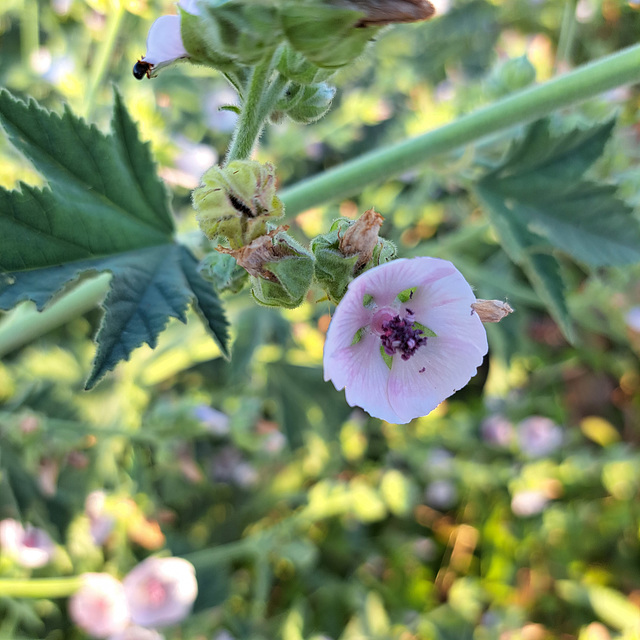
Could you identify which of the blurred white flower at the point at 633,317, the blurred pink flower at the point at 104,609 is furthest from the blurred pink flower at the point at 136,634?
the blurred white flower at the point at 633,317

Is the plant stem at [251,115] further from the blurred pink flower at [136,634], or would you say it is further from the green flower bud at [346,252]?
the blurred pink flower at [136,634]

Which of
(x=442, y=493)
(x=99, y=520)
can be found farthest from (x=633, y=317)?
(x=99, y=520)

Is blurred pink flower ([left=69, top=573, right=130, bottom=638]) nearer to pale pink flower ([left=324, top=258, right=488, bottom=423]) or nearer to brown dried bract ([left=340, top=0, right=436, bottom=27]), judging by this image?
pale pink flower ([left=324, top=258, right=488, bottom=423])

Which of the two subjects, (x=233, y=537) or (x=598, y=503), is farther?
(x=598, y=503)

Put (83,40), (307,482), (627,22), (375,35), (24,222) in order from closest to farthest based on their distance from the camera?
(375,35)
(24,222)
(83,40)
(307,482)
(627,22)

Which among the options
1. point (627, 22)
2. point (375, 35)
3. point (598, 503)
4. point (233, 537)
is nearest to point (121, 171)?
point (375, 35)

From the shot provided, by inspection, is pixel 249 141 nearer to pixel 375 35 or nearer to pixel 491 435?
pixel 375 35

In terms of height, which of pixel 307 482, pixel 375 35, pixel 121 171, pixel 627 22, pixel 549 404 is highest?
pixel 375 35

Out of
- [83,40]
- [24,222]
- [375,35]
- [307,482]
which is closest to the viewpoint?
[375,35]
